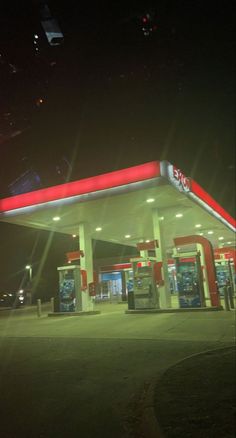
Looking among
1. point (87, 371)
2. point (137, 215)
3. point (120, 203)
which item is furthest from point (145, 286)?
point (87, 371)

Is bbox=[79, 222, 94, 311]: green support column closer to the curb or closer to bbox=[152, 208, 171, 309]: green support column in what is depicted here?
bbox=[152, 208, 171, 309]: green support column

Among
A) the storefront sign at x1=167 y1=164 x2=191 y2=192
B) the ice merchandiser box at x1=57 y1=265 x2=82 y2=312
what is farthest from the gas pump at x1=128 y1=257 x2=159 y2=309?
the storefront sign at x1=167 y1=164 x2=191 y2=192

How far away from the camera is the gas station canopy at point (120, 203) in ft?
52.8

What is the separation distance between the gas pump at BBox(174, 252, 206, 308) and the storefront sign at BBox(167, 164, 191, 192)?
3694mm

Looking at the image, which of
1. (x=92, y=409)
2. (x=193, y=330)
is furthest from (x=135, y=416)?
(x=193, y=330)

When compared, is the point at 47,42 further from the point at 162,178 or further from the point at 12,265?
the point at 12,265

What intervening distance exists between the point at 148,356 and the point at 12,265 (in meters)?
46.3

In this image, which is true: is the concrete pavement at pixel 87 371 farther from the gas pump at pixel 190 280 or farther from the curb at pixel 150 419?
the gas pump at pixel 190 280

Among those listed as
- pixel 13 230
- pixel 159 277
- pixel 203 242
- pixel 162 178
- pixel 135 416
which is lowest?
pixel 135 416

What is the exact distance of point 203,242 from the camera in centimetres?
2042

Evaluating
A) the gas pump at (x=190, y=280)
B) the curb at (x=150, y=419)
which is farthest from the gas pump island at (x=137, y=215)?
the curb at (x=150, y=419)

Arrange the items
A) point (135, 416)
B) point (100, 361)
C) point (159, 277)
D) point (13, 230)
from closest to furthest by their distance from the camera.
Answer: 1. point (135, 416)
2. point (100, 361)
3. point (159, 277)
4. point (13, 230)

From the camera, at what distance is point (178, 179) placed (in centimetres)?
1625

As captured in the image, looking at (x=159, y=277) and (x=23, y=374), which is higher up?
(x=159, y=277)
